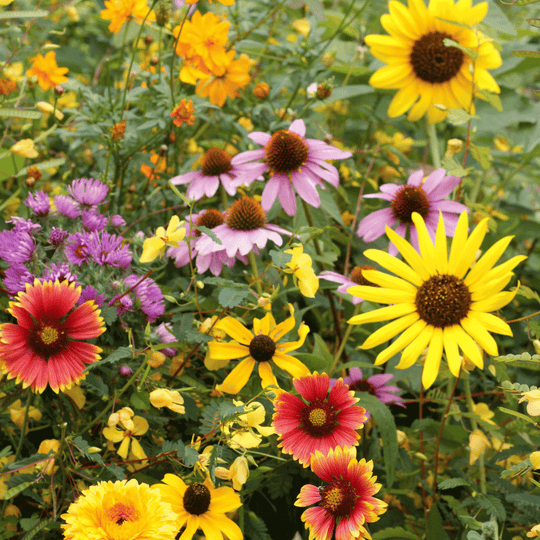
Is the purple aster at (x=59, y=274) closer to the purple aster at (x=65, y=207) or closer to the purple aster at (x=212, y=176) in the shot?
the purple aster at (x=65, y=207)

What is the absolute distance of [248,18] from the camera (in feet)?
4.62

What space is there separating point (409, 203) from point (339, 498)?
48 centimetres

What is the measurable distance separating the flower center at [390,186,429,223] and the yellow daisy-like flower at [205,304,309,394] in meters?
0.28

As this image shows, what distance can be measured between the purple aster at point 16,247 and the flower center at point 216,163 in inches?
13.4

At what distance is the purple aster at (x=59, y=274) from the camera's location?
2.20 feet

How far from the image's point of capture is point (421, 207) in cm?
85

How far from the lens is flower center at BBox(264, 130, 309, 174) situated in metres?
0.86

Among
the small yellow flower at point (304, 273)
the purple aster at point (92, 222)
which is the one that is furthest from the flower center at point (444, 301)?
the purple aster at point (92, 222)

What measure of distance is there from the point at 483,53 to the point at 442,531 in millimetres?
794

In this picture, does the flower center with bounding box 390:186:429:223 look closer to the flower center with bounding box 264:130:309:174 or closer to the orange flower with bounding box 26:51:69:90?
the flower center with bounding box 264:130:309:174

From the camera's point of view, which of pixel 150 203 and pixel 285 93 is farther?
pixel 285 93

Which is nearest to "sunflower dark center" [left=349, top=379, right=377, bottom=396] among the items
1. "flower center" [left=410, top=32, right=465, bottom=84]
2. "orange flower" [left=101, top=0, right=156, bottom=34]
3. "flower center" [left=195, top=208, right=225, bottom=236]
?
"flower center" [left=195, top=208, right=225, bottom=236]

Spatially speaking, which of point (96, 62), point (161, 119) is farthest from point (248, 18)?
point (96, 62)

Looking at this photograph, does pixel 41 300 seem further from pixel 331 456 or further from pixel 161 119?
pixel 161 119
